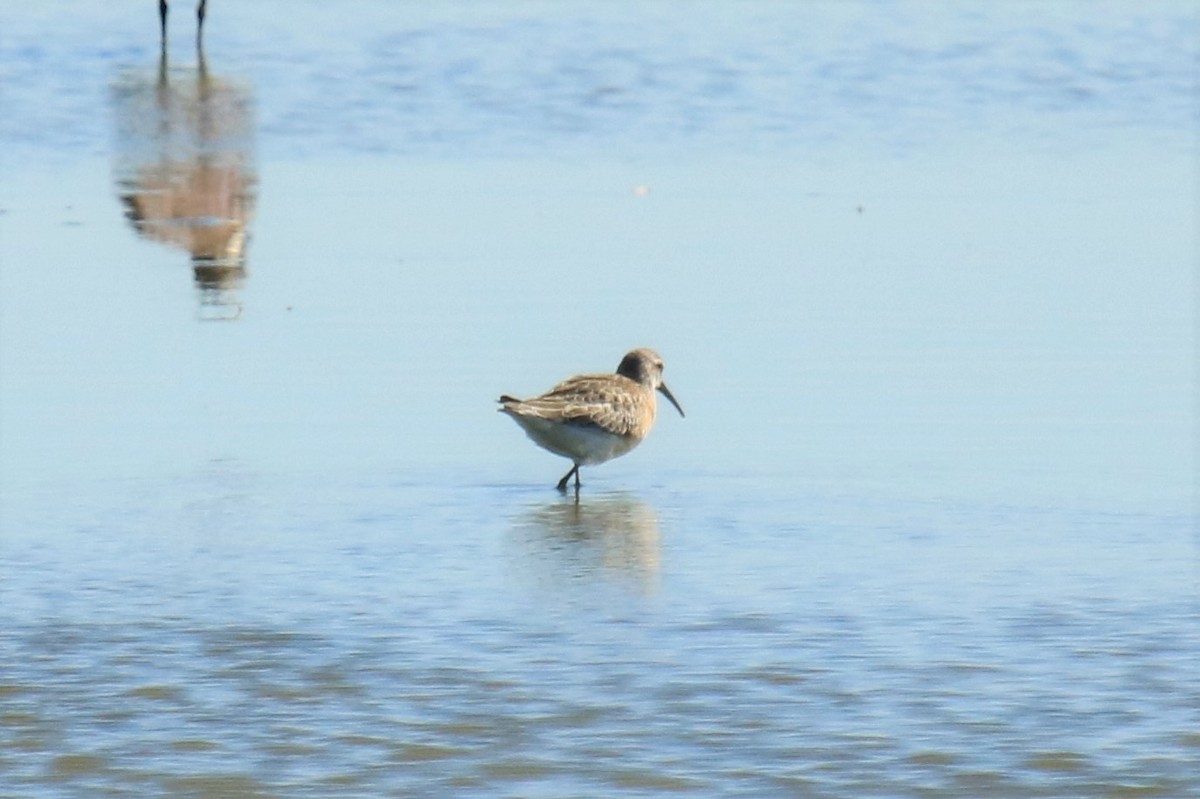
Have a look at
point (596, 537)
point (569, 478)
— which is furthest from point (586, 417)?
point (596, 537)

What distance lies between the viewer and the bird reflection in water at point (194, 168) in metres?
13.8

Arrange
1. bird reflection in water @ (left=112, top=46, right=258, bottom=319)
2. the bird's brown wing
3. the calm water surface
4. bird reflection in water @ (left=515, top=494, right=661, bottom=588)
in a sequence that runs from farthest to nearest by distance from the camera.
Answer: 1. bird reflection in water @ (left=112, top=46, right=258, bottom=319)
2. the bird's brown wing
3. bird reflection in water @ (left=515, top=494, right=661, bottom=588)
4. the calm water surface

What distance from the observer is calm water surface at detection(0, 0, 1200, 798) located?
6500 millimetres

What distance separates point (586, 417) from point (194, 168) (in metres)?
8.35

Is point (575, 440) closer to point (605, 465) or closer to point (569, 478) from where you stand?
point (569, 478)

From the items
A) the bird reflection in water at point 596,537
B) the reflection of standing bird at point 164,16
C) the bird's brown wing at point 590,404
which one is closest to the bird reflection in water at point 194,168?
the reflection of standing bird at point 164,16

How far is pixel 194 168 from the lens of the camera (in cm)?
1730

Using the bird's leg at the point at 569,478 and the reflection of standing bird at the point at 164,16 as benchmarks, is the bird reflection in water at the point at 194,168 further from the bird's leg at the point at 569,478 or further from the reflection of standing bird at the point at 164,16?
the bird's leg at the point at 569,478

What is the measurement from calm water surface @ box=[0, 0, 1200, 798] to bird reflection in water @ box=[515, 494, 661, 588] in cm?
3

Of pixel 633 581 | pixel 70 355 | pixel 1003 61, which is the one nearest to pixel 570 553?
pixel 633 581

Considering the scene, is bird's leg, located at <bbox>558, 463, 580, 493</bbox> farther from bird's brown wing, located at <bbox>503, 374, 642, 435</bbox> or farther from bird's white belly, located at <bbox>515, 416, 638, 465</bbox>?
bird's brown wing, located at <bbox>503, 374, 642, 435</bbox>

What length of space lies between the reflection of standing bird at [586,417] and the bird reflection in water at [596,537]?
0.74 ft

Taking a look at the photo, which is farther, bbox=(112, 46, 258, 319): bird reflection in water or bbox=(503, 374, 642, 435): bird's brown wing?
bbox=(112, 46, 258, 319): bird reflection in water

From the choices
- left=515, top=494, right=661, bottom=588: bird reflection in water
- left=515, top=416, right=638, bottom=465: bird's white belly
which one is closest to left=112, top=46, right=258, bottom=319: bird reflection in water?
left=515, top=416, right=638, bottom=465: bird's white belly
